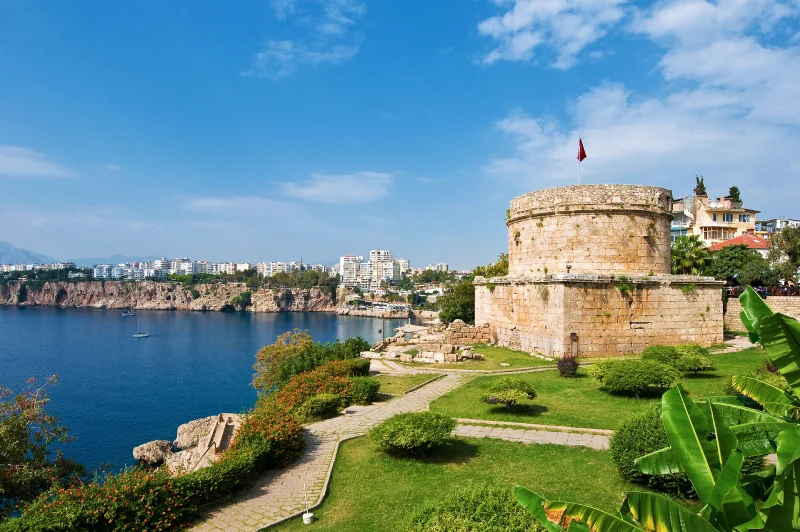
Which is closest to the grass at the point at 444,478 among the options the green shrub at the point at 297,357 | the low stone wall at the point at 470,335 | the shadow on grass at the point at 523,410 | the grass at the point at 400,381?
the shadow on grass at the point at 523,410

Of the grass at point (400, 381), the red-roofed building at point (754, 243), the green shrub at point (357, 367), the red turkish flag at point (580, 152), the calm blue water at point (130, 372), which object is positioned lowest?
the calm blue water at point (130, 372)

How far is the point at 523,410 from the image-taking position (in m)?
13.3

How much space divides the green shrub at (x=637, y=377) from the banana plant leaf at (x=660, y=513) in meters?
12.0

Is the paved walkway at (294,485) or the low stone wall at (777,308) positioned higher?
the low stone wall at (777,308)

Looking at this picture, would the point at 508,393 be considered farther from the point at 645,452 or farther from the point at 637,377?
the point at 645,452

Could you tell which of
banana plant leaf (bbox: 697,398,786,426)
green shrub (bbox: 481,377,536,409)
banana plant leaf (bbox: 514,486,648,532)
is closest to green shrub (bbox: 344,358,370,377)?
green shrub (bbox: 481,377,536,409)

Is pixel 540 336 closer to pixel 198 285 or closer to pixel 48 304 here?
pixel 198 285

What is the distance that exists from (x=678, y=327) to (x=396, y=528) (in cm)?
1918

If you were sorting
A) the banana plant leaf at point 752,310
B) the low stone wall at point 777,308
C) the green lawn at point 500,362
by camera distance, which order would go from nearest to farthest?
the banana plant leaf at point 752,310 < the green lawn at point 500,362 < the low stone wall at point 777,308

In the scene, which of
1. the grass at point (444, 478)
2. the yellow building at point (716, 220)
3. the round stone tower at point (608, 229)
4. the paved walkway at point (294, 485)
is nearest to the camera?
the grass at point (444, 478)

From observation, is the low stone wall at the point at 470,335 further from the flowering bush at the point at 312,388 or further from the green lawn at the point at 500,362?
the flowering bush at the point at 312,388

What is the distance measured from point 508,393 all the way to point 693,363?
7.17m

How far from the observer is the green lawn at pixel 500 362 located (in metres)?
20.5

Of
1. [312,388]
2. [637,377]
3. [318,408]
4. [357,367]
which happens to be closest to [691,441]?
[637,377]
